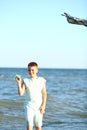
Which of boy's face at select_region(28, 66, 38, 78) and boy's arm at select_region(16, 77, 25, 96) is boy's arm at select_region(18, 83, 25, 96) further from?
boy's face at select_region(28, 66, 38, 78)

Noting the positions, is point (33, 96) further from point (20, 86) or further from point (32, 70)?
point (32, 70)

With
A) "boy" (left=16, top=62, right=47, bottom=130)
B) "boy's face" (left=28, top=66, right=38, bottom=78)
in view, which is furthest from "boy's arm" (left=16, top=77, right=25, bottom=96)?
"boy's face" (left=28, top=66, right=38, bottom=78)

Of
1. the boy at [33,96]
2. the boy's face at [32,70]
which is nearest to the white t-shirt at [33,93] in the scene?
the boy at [33,96]

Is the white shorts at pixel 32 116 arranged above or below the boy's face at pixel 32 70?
below

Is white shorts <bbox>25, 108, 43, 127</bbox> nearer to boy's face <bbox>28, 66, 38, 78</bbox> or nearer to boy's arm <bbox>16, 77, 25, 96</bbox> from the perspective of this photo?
boy's arm <bbox>16, 77, 25, 96</bbox>

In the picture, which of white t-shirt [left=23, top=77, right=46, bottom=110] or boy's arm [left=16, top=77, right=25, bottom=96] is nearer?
boy's arm [left=16, top=77, right=25, bottom=96]

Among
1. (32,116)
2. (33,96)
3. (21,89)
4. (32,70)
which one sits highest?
(32,70)

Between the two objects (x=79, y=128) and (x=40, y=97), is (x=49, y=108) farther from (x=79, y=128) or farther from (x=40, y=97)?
(x=40, y=97)

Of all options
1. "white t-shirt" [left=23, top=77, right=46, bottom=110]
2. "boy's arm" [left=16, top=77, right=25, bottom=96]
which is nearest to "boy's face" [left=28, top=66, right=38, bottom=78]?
"white t-shirt" [left=23, top=77, right=46, bottom=110]

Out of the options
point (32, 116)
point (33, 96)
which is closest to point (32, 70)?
point (33, 96)

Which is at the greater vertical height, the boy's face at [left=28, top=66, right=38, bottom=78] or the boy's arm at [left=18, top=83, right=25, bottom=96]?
the boy's face at [left=28, top=66, right=38, bottom=78]

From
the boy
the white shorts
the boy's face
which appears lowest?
the white shorts

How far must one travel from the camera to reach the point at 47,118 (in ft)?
50.1

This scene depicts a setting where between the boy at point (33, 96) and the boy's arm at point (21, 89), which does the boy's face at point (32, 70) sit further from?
the boy's arm at point (21, 89)
